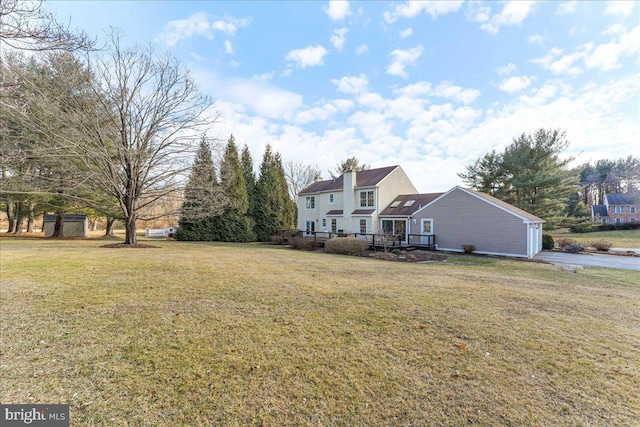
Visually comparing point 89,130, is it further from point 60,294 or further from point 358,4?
point 358,4

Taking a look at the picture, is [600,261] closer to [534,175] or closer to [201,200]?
[534,175]

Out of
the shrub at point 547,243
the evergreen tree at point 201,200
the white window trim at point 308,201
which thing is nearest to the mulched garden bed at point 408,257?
the shrub at point 547,243

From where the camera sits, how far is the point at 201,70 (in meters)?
17.3

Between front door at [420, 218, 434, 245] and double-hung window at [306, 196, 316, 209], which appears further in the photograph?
double-hung window at [306, 196, 316, 209]

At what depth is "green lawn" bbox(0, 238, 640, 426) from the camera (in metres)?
2.49

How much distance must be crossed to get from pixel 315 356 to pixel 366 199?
856 inches

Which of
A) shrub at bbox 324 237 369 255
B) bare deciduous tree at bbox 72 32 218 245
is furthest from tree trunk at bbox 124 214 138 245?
shrub at bbox 324 237 369 255

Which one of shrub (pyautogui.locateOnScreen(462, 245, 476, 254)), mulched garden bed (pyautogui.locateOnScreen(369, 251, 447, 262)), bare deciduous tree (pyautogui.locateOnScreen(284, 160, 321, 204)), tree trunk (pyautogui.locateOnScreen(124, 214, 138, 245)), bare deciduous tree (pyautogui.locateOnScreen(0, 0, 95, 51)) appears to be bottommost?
mulched garden bed (pyautogui.locateOnScreen(369, 251, 447, 262))

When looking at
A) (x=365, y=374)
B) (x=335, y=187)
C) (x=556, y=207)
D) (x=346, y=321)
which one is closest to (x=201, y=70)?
(x=335, y=187)

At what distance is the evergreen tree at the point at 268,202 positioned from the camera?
29078mm

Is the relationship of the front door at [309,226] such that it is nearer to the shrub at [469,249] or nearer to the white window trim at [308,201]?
the white window trim at [308,201]

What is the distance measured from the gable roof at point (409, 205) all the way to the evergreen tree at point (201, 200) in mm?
13934

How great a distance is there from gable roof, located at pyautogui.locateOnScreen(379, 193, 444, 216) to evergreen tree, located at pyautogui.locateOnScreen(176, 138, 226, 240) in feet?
45.7

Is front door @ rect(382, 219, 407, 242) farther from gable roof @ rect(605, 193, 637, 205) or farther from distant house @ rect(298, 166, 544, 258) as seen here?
gable roof @ rect(605, 193, 637, 205)
